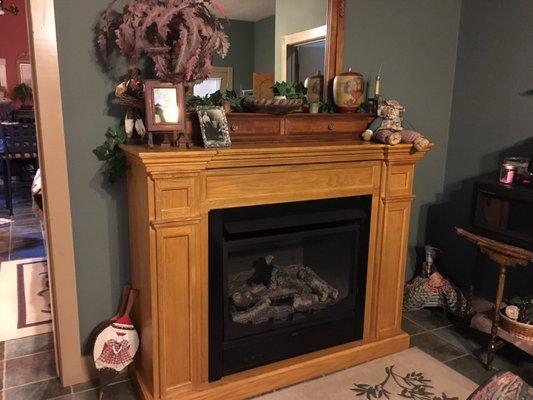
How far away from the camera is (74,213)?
7.08 feet

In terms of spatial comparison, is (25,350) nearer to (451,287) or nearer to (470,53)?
(451,287)

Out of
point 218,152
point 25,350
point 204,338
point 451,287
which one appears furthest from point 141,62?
point 451,287

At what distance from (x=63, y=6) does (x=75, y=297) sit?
132 cm

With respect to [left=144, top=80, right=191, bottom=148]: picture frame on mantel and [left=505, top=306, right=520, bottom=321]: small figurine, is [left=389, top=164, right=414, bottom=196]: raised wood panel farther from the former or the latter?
[left=144, top=80, right=191, bottom=148]: picture frame on mantel

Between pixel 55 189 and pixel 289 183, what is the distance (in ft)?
3.47

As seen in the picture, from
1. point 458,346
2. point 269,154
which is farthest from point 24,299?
point 458,346

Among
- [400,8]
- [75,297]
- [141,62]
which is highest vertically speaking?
[400,8]

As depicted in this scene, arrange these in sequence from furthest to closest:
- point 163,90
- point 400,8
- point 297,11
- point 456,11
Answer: point 456,11, point 400,8, point 297,11, point 163,90

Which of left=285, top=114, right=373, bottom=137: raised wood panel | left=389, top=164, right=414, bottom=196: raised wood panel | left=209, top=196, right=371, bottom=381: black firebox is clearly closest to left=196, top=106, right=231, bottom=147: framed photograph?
left=209, top=196, right=371, bottom=381: black firebox

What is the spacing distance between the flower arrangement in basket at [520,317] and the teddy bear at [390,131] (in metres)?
0.98

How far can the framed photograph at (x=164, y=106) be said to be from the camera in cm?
187

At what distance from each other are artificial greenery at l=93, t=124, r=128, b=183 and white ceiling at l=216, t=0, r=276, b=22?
2.60 ft

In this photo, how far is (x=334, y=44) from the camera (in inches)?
102

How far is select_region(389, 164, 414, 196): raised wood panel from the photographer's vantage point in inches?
96.0
